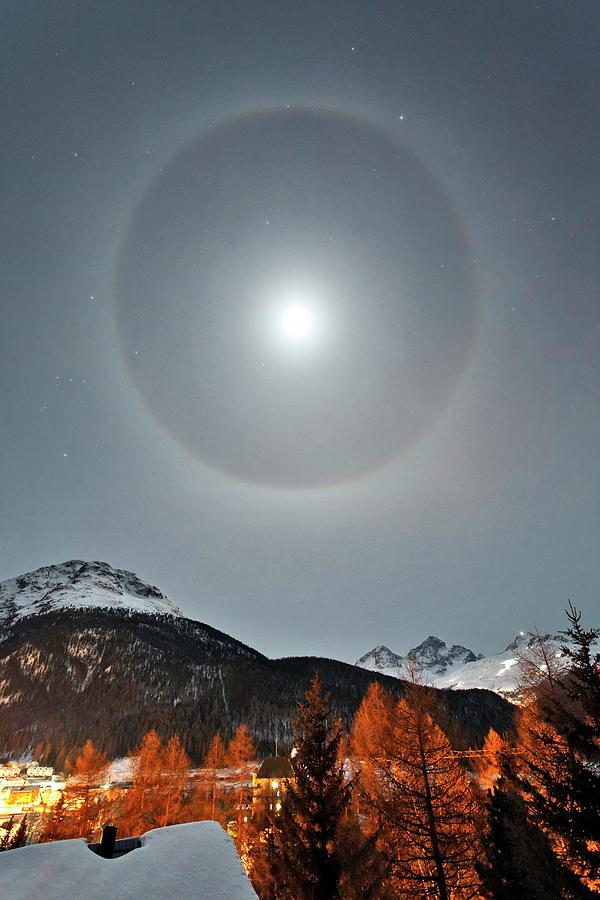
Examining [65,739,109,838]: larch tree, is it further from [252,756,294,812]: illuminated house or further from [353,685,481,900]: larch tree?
[353,685,481,900]: larch tree

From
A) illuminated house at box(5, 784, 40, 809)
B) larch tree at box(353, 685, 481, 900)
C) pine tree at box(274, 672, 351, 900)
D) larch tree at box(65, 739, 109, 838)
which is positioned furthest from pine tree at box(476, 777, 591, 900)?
Result: illuminated house at box(5, 784, 40, 809)

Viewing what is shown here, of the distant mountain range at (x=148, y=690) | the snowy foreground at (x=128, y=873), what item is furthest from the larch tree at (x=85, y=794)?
the distant mountain range at (x=148, y=690)

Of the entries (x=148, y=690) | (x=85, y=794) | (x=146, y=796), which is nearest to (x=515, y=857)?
(x=146, y=796)

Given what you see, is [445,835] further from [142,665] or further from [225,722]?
[142,665]

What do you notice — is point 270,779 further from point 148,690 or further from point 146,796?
point 148,690

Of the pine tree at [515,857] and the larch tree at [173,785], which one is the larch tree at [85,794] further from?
the pine tree at [515,857]

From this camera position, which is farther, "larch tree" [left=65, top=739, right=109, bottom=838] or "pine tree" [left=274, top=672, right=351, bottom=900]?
"larch tree" [left=65, top=739, right=109, bottom=838]
